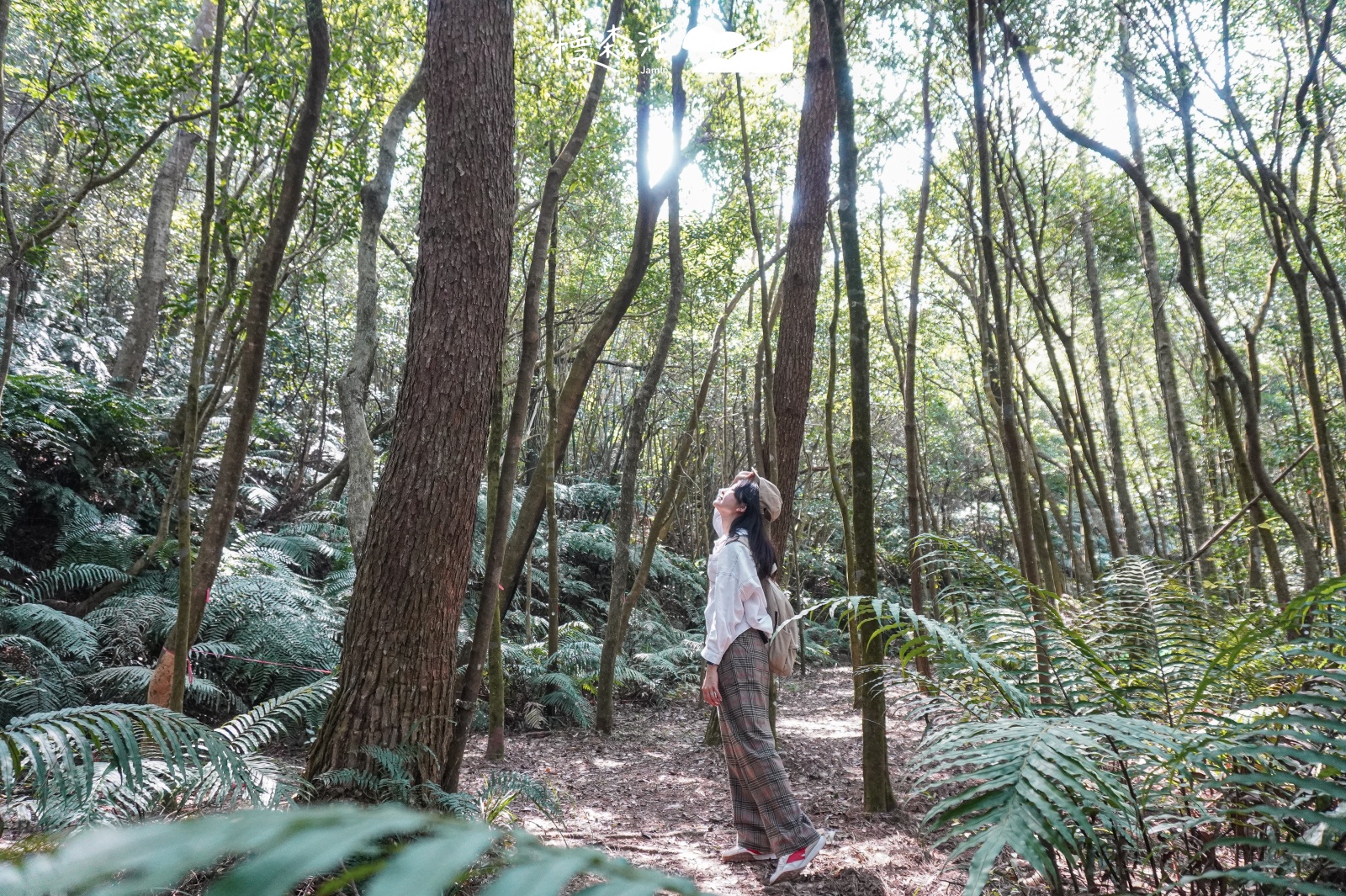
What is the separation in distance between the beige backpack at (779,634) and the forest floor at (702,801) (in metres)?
0.78

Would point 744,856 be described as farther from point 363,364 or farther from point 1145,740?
point 363,364

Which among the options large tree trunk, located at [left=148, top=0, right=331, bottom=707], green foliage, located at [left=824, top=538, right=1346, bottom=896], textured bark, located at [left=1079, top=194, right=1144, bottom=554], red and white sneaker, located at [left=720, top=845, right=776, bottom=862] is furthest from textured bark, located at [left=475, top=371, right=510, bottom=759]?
textured bark, located at [left=1079, top=194, right=1144, bottom=554]

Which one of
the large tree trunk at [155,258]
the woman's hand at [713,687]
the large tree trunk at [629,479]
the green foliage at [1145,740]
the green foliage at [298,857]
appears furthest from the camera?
the large tree trunk at [155,258]

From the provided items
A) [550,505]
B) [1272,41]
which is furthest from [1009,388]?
[1272,41]

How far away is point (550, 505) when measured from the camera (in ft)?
20.6

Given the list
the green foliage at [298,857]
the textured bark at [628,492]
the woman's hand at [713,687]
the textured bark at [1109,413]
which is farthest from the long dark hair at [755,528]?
the textured bark at [1109,413]

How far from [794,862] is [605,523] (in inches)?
382

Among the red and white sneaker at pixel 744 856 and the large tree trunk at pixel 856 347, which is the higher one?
the large tree trunk at pixel 856 347

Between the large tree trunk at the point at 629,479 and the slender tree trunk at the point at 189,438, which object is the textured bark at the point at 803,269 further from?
the slender tree trunk at the point at 189,438

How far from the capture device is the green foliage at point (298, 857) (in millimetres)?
331

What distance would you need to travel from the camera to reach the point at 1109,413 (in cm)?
844

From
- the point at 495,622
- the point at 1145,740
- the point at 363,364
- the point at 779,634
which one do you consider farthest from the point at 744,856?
the point at 363,364

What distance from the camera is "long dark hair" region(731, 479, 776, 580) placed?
3605 mm

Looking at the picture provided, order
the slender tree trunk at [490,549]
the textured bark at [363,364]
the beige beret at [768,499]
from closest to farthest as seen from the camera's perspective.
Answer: the beige beret at [768,499] < the slender tree trunk at [490,549] < the textured bark at [363,364]
